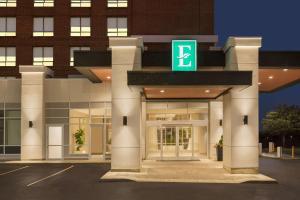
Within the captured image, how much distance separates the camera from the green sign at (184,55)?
26.6m

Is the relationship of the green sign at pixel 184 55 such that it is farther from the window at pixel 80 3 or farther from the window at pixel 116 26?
the window at pixel 80 3

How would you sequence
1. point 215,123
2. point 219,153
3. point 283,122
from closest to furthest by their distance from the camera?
point 219,153
point 215,123
point 283,122

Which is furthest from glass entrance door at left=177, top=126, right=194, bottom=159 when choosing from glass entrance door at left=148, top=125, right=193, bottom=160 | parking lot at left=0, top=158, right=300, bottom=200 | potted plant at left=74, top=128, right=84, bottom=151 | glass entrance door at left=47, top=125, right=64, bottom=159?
parking lot at left=0, top=158, right=300, bottom=200

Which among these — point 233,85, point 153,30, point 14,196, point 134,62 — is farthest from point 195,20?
point 14,196

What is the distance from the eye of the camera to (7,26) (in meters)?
54.7

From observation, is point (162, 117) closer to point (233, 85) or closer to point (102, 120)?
point (102, 120)

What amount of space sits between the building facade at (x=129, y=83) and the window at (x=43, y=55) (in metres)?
0.11

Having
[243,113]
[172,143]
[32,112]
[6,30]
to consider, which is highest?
[6,30]

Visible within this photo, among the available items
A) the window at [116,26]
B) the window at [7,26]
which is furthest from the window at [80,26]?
the window at [7,26]

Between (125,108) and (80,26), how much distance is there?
30.1 meters

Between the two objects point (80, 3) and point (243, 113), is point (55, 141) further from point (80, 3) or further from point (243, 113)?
point (80, 3)

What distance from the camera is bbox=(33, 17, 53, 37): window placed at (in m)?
54.5

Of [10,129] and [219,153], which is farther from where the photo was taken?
[10,129]

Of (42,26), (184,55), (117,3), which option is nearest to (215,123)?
(184,55)
